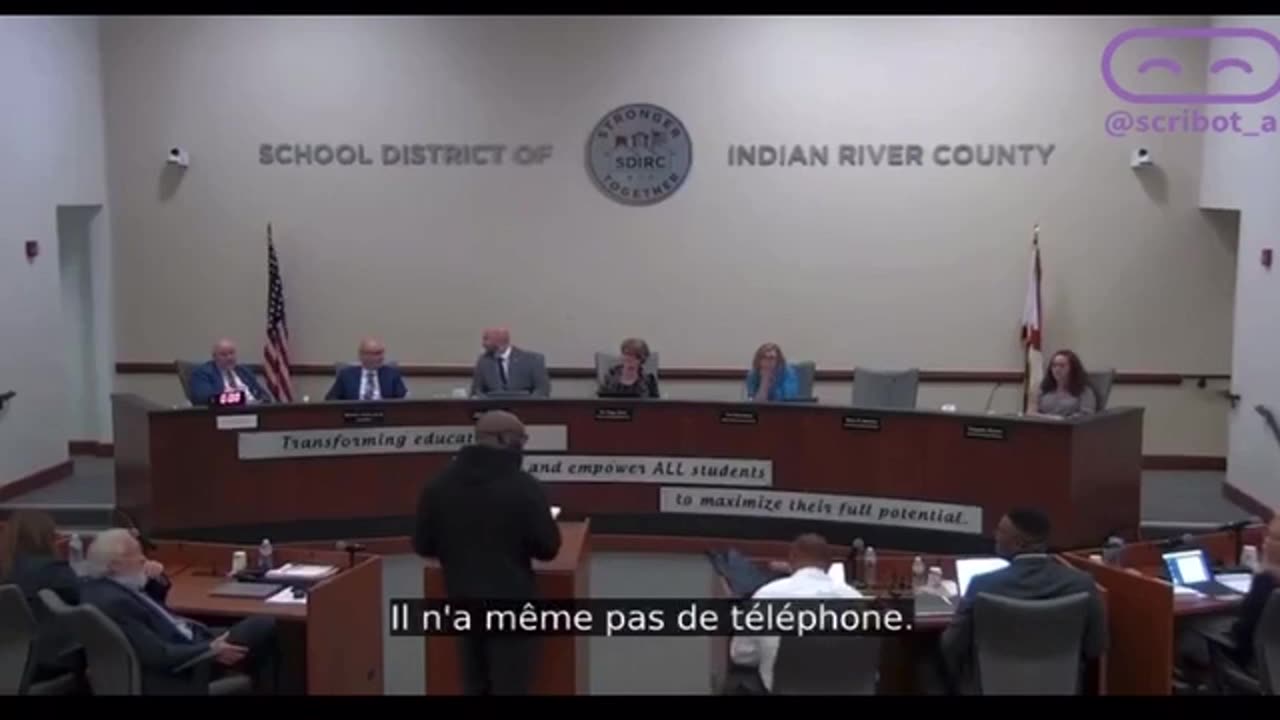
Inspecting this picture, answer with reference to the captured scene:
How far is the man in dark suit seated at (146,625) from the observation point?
5570 millimetres

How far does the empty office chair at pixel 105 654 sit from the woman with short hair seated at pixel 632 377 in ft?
14.8

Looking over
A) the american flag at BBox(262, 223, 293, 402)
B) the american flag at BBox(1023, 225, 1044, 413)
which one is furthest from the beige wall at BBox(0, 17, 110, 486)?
the american flag at BBox(1023, 225, 1044, 413)

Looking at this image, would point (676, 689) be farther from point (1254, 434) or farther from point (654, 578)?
point (1254, 434)

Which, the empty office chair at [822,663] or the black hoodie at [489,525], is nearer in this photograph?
the empty office chair at [822,663]

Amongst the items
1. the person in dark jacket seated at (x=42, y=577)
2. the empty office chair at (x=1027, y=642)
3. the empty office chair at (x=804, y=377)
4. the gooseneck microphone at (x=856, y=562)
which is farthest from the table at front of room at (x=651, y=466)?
the person in dark jacket seated at (x=42, y=577)

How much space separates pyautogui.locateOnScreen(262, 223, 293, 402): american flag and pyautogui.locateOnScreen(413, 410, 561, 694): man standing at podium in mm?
6050

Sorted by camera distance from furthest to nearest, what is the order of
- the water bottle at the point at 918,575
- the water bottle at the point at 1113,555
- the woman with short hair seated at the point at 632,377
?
the woman with short hair seated at the point at 632,377
the water bottle at the point at 1113,555
the water bottle at the point at 918,575

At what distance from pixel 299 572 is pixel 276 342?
5.41 metres

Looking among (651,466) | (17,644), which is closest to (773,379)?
(651,466)

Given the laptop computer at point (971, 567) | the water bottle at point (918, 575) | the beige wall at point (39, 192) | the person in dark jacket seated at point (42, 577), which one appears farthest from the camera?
the beige wall at point (39, 192)

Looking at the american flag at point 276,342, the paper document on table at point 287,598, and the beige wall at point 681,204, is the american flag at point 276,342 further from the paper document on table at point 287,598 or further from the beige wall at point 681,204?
the paper document on table at point 287,598

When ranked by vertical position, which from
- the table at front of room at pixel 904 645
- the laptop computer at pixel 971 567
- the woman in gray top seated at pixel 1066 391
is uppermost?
the woman in gray top seated at pixel 1066 391

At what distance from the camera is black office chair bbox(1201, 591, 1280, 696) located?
5793 millimetres

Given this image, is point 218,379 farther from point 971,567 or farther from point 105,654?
point 971,567
